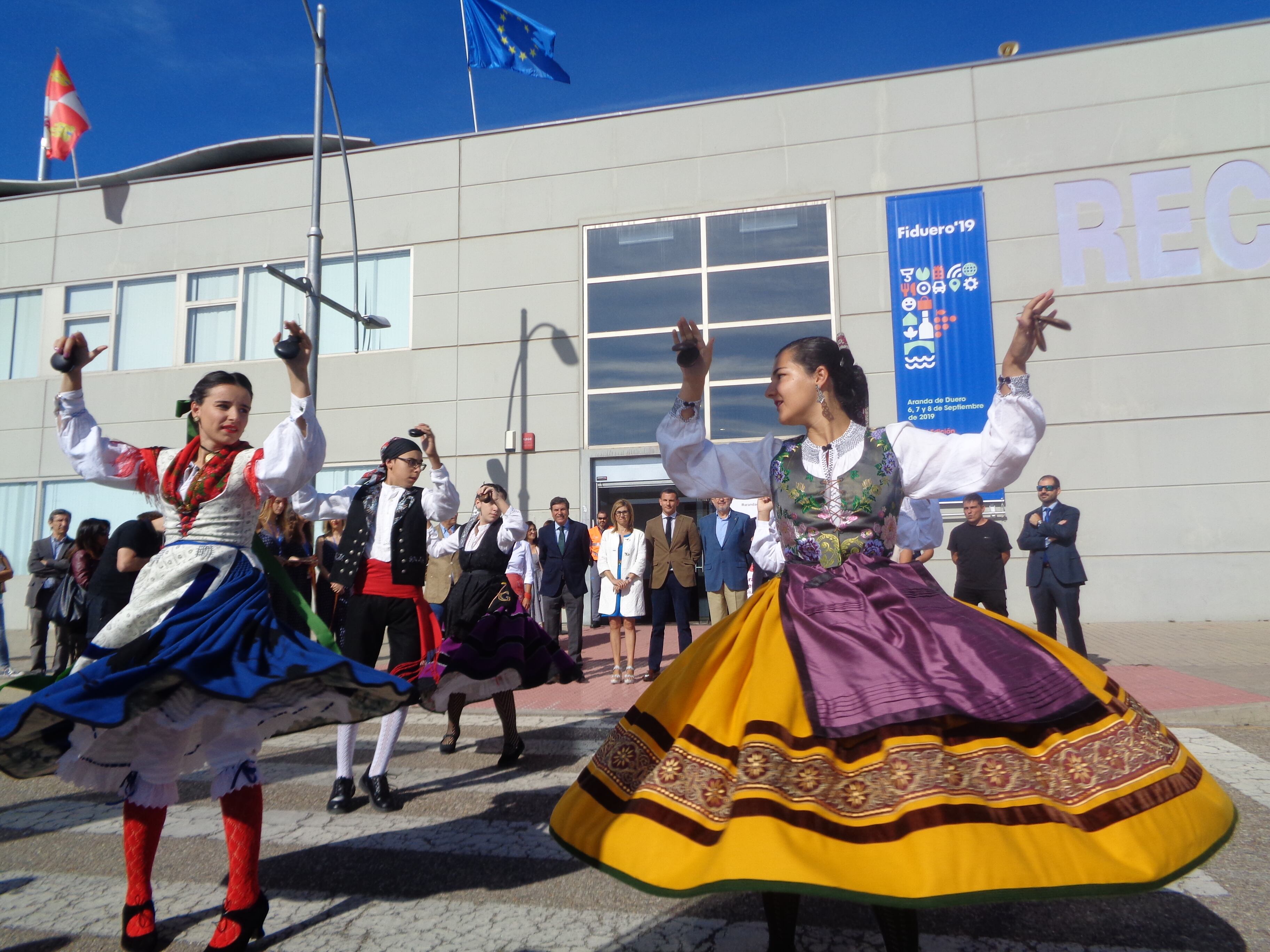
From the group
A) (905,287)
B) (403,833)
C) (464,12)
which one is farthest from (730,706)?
(464,12)

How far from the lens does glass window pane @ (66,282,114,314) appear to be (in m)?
15.8

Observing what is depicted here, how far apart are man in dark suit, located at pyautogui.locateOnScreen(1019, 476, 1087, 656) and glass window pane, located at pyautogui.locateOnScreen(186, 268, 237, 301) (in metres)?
13.9

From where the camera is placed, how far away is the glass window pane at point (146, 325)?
1545cm

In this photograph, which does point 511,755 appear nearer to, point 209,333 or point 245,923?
point 245,923

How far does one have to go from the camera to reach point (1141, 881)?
183 centimetres

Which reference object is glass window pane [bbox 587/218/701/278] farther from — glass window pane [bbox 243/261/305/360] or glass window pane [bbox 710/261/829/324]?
glass window pane [bbox 243/261/305/360]

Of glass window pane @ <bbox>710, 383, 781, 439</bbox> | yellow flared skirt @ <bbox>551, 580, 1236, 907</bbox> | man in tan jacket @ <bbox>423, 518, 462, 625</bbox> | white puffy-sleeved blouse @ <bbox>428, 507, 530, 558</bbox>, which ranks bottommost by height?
yellow flared skirt @ <bbox>551, 580, 1236, 907</bbox>

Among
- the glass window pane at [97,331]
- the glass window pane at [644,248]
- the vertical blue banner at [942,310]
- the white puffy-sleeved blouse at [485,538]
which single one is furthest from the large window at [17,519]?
the vertical blue banner at [942,310]

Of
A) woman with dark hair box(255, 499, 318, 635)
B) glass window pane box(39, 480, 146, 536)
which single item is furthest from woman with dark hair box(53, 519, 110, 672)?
glass window pane box(39, 480, 146, 536)

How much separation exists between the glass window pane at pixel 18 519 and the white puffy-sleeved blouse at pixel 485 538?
13.6 m

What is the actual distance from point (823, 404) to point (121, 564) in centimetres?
521

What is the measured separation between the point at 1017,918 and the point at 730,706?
1.57 metres

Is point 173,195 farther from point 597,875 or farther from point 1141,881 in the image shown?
point 1141,881

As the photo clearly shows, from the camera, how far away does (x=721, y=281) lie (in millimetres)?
13359
